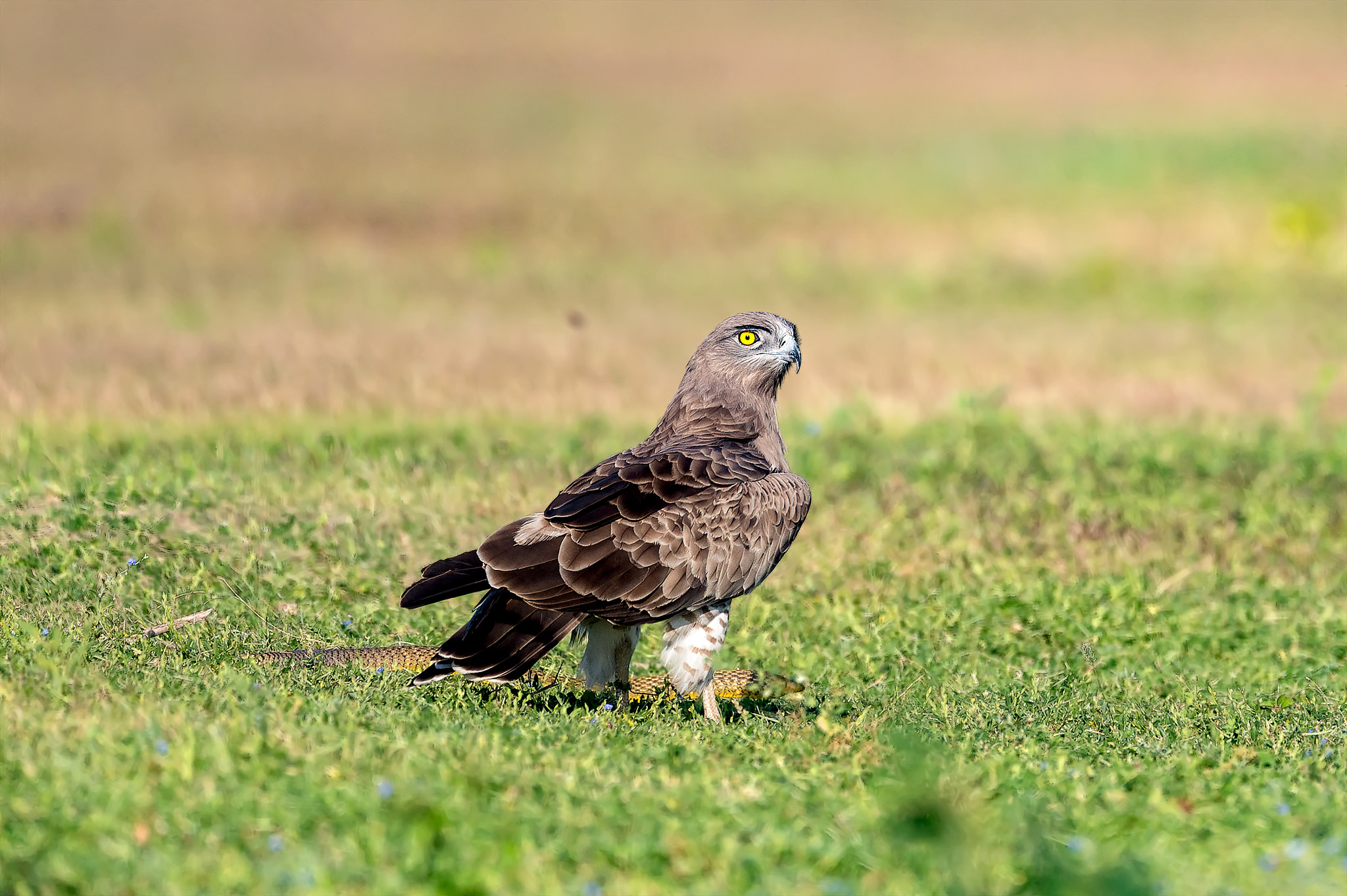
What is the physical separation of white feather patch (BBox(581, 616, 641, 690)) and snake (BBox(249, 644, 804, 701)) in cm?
16

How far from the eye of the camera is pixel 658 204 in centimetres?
2630

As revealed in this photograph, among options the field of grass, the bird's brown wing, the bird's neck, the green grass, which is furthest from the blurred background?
the bird's brown wing

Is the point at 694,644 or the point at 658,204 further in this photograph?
the point at 658,204

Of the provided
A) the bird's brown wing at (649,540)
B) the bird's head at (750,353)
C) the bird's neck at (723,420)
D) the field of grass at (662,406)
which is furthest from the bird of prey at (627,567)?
the bird's head at (750,353)

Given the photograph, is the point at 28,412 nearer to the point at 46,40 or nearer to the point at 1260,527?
the point at 1260,527

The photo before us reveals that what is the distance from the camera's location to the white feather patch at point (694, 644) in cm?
776

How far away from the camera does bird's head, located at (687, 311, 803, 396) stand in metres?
8.77

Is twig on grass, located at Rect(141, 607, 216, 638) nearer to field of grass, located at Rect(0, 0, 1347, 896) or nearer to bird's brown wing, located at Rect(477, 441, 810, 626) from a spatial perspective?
field of grass, located at Rect(0, 0, 1347, 896)

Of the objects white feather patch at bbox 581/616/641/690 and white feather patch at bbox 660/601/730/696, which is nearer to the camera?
white feather patch at bbox 660/601/730/696

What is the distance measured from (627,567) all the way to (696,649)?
647mm

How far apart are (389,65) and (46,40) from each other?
6.70m

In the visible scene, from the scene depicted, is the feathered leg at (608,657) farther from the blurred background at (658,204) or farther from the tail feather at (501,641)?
the blurred background at (658,204)

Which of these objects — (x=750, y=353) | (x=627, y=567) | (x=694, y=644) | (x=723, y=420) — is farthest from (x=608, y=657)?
(x=750, y=353)

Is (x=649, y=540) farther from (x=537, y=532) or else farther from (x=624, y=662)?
(x=624, y=662)
